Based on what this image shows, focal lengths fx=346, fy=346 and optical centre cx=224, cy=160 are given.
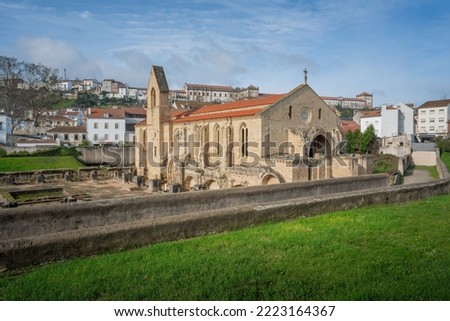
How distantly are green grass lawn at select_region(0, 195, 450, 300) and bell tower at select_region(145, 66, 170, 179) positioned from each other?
32.3 meters

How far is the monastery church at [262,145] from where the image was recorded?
24688 millimetres

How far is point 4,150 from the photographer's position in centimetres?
4566

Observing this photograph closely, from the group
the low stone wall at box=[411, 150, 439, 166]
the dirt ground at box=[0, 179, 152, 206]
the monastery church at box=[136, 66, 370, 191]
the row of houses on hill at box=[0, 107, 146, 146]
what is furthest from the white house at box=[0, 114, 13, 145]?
the low stone wall at box=[411, 150, 439, 166]

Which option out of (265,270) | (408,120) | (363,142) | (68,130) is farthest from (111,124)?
(265,270)

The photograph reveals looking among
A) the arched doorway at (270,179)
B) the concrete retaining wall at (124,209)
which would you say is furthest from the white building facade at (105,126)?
the concrete retaining wall at (124,209)

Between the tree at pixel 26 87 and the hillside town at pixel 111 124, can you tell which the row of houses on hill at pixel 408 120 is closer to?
the hillside town at pixel 111 124

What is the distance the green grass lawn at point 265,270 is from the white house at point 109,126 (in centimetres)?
6049

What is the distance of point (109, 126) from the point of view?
66000 mm

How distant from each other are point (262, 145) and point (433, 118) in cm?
6365

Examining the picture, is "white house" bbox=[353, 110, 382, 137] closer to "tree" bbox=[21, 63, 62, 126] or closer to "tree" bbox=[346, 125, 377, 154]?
"tree" bbox=[346, 125, 377, 154]

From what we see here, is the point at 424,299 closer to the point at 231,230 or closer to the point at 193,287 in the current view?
the point at 193,287

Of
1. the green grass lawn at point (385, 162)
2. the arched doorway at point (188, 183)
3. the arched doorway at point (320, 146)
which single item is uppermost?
the arched doorway at point (320, 146)

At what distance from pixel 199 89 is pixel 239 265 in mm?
142459

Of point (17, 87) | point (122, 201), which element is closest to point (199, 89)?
point (17, 87)
